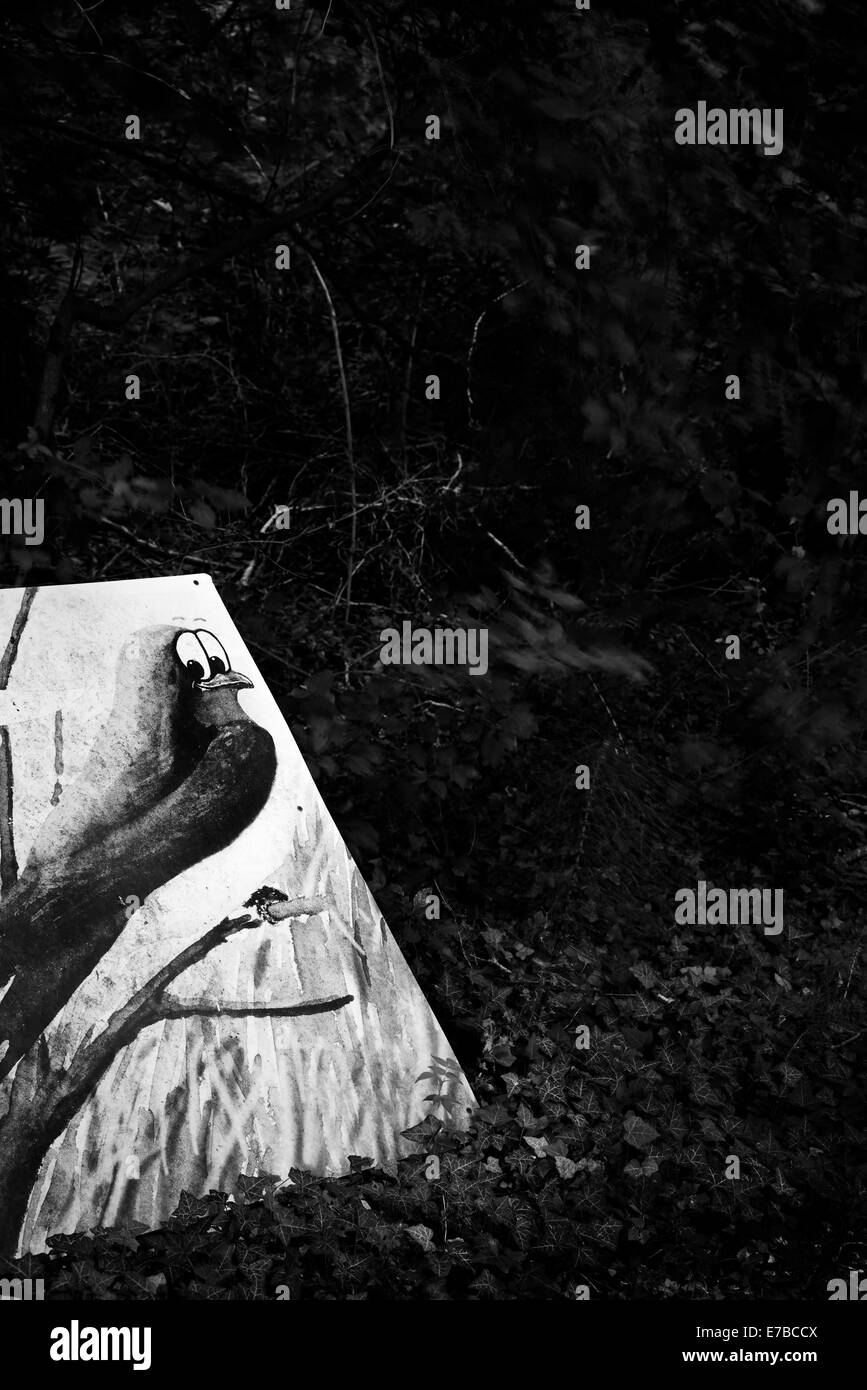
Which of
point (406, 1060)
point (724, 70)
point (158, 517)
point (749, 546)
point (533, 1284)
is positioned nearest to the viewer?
point (533, 1284)

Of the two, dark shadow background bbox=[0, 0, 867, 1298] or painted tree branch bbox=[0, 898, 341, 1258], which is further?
dark shadow background bbox=[0, 0, 867, 1298]

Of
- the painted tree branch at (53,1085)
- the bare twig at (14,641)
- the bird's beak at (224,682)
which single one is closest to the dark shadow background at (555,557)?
the painted tree branch at (53,1085)

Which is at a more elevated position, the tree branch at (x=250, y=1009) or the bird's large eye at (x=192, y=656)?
the bird's large eye at (x=192, y=656)

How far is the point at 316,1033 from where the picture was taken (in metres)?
2.48

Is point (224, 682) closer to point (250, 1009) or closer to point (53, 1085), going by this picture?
point (250, 1009)

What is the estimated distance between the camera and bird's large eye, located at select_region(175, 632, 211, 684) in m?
2.40

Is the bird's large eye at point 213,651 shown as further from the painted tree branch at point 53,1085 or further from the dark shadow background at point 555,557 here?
the dark shadow background at point 555,557

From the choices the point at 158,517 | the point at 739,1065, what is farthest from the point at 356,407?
the point at 739,1065

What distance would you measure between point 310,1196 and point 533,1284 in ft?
1.68

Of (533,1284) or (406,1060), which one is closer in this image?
(533,1284)

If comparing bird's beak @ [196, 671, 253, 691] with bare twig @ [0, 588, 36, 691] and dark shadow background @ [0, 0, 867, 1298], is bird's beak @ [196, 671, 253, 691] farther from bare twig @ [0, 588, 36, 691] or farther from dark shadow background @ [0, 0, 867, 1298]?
dark shadow background @ [0, 0, 867, 1298]

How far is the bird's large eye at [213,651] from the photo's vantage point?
2432 millimetres

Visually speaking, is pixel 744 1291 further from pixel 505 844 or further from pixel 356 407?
pixel 356 407

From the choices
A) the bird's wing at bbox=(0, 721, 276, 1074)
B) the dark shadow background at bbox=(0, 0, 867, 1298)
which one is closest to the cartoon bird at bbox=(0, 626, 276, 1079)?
the bird's wing at bbox=(0, 721, 276, 1074)
